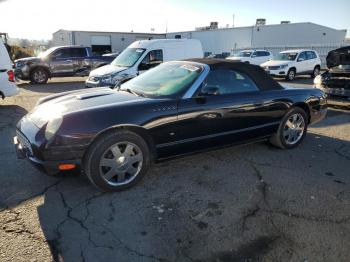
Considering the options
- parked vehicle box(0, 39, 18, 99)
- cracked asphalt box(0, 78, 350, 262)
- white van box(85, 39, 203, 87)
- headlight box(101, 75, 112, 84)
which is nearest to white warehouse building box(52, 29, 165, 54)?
white van box(85, 39, 203, 87)

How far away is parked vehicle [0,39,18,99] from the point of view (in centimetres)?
817

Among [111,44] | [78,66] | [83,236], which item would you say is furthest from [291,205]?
[111,44]

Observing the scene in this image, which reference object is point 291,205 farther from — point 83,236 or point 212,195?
point 83,236

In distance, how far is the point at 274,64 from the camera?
16.5 metres

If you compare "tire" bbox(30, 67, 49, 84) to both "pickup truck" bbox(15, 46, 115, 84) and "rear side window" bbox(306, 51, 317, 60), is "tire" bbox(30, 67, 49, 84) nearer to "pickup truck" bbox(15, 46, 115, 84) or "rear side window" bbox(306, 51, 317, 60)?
"pickup truck" bbox(15, 46, 115, 84)

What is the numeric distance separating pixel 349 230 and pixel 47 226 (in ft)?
9.62

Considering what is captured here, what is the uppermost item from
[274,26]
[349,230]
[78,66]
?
[274,26]

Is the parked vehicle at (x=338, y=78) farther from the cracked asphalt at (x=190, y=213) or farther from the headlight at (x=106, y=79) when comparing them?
the headlight at (x=106, y=79)

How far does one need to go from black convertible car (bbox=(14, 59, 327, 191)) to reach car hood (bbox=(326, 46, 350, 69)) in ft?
14.3

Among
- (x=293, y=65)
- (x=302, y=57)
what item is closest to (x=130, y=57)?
(x=293, y=65)

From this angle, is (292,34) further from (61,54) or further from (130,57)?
(130,57)

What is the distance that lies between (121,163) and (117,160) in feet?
0.20

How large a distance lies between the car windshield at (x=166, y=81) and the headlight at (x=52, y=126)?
1.16m

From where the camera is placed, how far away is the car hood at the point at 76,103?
358 cm
